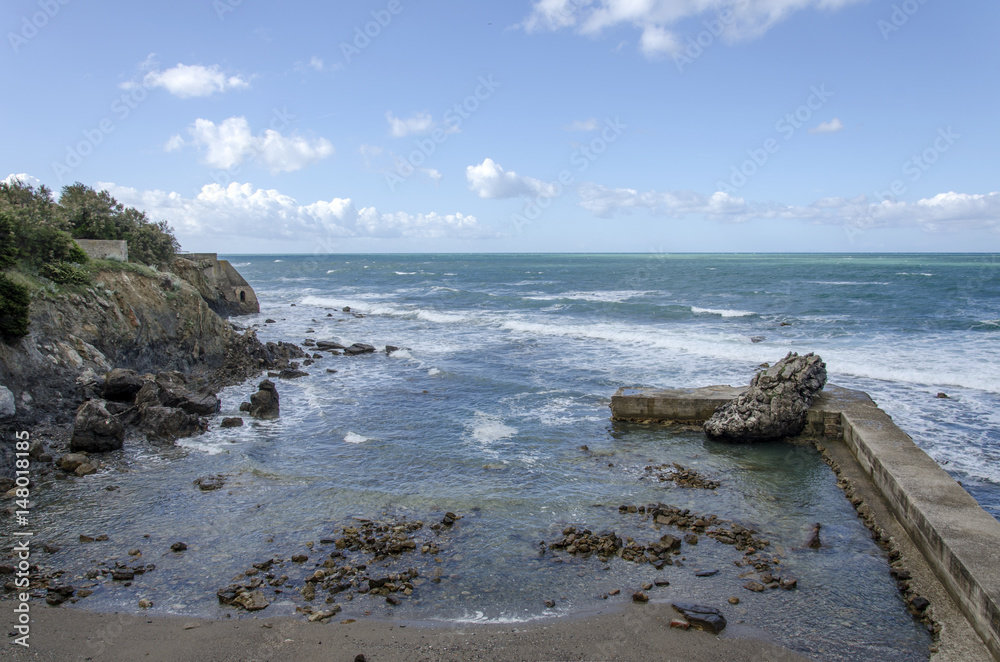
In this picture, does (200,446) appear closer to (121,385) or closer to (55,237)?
(121,385)

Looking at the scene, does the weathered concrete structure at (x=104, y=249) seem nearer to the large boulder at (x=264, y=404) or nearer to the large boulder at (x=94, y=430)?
the large boulder at (x=264, y=404)

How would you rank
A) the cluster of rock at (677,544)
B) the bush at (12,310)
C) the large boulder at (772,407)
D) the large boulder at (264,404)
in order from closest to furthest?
the cluster of rock at (677,544) < the bush at (12,310) < the large boulder at (772,407) < the large boulder at (264,404)

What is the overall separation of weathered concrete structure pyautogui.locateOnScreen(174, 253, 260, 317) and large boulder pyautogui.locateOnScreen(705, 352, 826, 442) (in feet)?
96.8

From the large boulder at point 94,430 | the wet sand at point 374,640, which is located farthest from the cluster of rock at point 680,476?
the large boulder at point 94,430

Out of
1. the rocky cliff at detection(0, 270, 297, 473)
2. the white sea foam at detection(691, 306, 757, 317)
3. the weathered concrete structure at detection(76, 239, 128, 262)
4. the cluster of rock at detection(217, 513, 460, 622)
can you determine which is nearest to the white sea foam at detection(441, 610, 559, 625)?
the cluster of rock at detection(217, 513, 460, 622)

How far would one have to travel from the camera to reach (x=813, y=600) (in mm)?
8062

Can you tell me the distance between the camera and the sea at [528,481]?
8156mm

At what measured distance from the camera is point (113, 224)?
82.7 ft

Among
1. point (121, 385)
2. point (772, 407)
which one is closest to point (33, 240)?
point (121, 385)

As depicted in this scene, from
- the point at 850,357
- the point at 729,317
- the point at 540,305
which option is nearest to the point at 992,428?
the point at 850,357

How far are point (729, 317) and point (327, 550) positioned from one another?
1373 inches

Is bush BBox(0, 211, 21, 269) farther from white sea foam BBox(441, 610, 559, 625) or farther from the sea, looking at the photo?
white sea foam BBox(441, 610, 559, 625)

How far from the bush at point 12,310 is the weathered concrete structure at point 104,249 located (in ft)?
22.7

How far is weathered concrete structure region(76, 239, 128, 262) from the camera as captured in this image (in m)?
21.0
